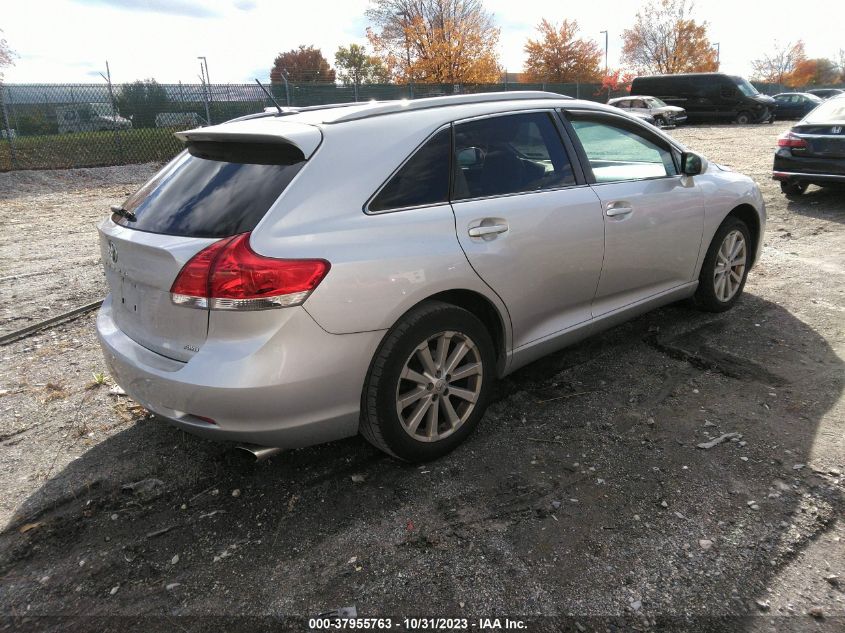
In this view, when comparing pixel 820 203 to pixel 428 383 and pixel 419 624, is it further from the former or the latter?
pixel 419 624

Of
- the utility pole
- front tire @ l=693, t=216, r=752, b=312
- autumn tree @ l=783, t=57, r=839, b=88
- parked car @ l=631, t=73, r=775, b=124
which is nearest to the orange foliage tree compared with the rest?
parked car @ l=631, t=73, r=775, b=124

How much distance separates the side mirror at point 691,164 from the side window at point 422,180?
81.1 inches

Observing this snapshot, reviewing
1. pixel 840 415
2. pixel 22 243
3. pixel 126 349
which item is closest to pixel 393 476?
pixel 126 349

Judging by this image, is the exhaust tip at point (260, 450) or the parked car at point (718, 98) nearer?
the exhaust tip at point (260, 450)

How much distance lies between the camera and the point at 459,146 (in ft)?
10.5

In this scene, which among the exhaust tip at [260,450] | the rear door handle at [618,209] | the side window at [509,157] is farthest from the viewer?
the rear door handle at [618,209]

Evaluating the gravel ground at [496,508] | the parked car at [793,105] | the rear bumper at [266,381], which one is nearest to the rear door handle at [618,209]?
Result: the gravel ground at [496,508]

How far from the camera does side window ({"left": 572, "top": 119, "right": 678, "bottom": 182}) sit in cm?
385

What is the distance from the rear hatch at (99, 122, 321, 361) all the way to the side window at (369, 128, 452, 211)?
40 cm

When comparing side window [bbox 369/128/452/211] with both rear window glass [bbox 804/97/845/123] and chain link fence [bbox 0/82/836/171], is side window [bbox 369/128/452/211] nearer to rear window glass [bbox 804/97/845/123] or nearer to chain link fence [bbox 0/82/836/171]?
rear window glass [bbox 804/97/845/123]

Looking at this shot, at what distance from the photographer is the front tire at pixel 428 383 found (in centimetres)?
281

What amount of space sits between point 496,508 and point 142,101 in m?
18.6

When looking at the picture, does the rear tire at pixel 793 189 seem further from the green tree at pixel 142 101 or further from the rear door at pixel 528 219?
the green tree at pixel 142 101

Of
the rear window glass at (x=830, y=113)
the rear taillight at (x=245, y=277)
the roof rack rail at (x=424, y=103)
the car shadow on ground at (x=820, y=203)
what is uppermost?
the roof rack rail at (x=424, y=103)
